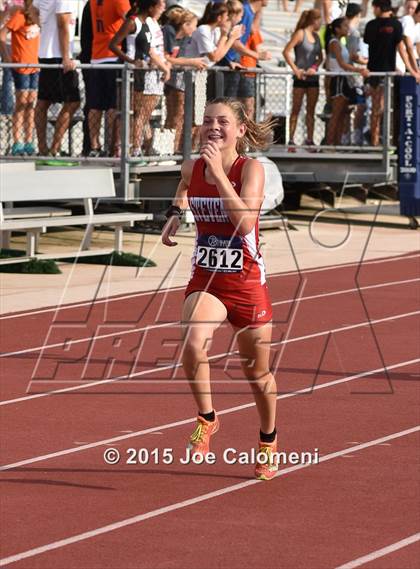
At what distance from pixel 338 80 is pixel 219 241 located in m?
13.1

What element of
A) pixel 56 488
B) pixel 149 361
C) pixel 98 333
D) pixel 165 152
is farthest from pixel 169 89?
pixel 56 488

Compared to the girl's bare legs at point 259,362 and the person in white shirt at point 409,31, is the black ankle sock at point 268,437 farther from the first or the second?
the person in white shirt at point 409,31

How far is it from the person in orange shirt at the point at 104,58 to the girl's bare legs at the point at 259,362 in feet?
32.1

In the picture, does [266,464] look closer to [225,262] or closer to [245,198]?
[225,262]

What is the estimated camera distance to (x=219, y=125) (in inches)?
275

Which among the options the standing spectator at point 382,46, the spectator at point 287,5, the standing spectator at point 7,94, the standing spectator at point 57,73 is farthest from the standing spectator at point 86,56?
the spectator at point 287,5

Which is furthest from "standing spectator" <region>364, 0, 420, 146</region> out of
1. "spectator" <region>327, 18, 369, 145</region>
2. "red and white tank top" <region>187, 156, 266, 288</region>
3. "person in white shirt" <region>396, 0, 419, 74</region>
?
"red and white tank top" <region>187, 156, 266, 288</region>

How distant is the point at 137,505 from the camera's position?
680 cm

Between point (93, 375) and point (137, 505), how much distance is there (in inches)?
134

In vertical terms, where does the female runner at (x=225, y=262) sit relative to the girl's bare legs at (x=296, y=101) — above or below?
above

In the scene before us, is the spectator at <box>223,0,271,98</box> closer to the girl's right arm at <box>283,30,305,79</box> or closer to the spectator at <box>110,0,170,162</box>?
the girl's right arm at <box>283,30,305,79</box>

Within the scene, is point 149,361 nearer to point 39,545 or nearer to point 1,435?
point 1,435

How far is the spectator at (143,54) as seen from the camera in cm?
1619

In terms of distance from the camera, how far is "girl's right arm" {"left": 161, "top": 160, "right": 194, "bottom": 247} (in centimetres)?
723
